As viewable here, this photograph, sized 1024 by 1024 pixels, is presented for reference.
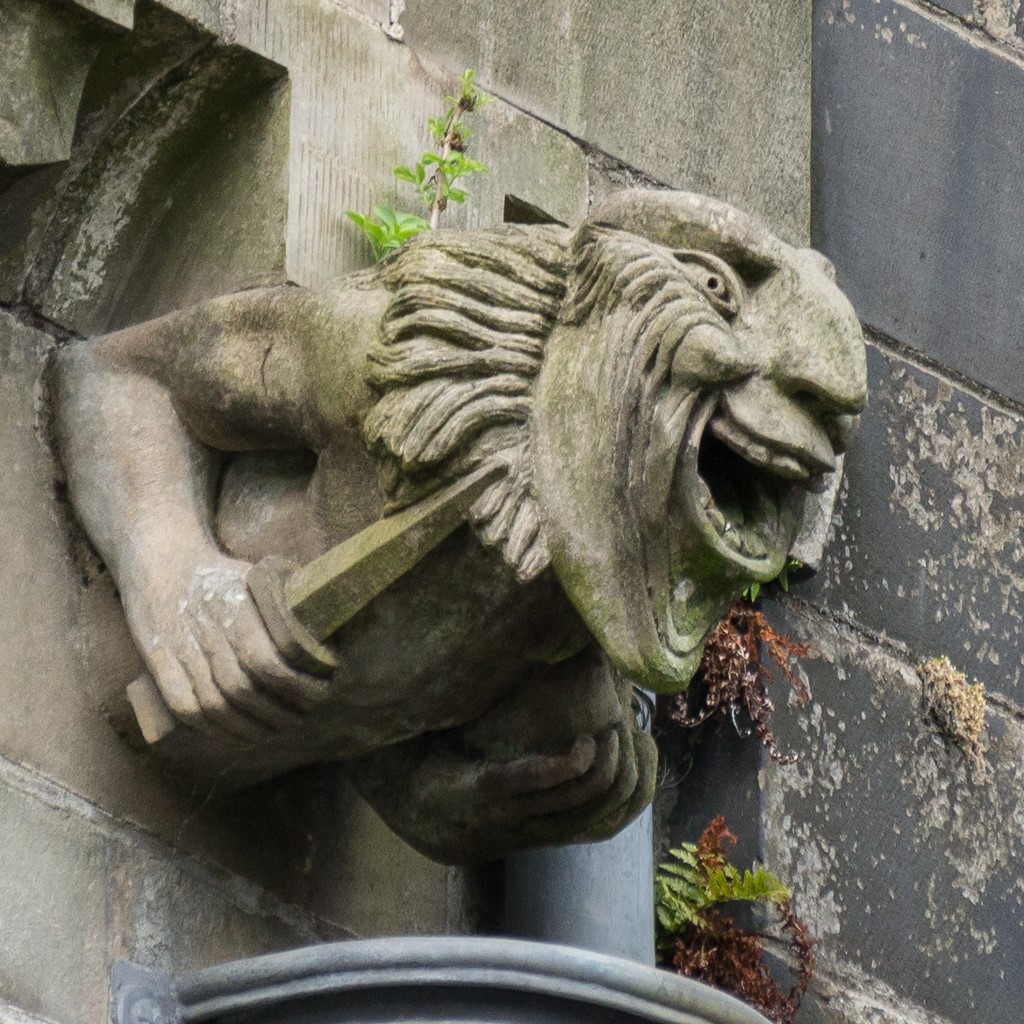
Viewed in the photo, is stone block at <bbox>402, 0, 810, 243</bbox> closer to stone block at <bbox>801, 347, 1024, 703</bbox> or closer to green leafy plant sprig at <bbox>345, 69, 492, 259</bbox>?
green leafy plant sprig at <bbox>345, 69, 492, 259</bbox>

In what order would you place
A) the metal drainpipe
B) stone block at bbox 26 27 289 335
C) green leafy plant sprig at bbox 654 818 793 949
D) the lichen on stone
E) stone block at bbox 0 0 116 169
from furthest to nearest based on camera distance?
the lichen on stone → green leafy plant sprig at bbox 654 818 793 949 → the metal drainpipe → stone block at bbox 26 27 289 335 → stone block at bbox 0 0 116 169

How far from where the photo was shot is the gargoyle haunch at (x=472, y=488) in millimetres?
2670

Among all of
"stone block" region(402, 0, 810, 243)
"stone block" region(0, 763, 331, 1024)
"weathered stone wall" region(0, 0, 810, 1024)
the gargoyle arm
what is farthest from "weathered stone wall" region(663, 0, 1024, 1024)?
the gargoyle arm

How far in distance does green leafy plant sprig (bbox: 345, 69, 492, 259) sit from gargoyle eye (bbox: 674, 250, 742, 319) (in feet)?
1.61

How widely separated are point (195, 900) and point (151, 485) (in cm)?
45

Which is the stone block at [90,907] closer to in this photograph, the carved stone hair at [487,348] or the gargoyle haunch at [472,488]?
the gargoyle haunch at [472,488]

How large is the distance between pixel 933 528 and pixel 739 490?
1.35 metres

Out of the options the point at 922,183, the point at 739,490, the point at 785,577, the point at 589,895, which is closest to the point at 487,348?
the point at 739,490

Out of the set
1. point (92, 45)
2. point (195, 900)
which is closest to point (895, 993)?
point (195, 900)

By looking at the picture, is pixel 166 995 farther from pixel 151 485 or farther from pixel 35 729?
pixel 151 485

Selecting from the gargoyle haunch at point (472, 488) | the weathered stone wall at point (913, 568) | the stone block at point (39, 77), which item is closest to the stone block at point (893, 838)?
the weathered stone wall at point (913, 568)

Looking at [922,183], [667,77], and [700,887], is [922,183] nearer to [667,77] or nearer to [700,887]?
[667,77]

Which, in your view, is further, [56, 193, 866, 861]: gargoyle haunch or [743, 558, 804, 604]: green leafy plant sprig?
[743, 558, 804, 604]: green leafy plant sprig

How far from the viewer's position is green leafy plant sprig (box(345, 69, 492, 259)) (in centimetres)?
319
